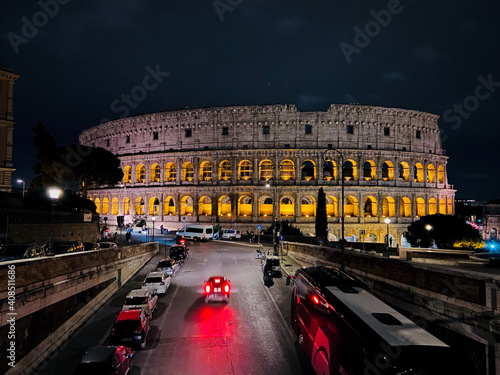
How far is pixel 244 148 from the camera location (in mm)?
59438

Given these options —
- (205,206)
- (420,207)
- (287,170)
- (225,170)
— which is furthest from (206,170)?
(420,207)

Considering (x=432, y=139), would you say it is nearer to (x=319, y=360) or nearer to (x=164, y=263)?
(x=164, y=263)

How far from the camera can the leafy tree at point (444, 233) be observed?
144 feet

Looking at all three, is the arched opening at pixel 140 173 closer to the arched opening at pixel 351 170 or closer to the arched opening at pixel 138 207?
the arched opening at pixel 138 207

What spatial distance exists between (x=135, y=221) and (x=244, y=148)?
76.1 ft

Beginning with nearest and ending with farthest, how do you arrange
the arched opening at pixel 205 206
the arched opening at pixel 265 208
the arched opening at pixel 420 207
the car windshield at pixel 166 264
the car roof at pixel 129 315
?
the car roof at pixel 129 315 < the car windshield at pixel 166 264 < the arched opening at pixel 265 208 < the arched opening at pixel 420 207 < the arched opening at pixel 205 206

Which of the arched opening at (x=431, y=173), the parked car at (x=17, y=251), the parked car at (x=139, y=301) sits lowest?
the parked car at (x=139, y=301)

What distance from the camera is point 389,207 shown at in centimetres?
6084

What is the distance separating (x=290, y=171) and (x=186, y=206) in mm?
19860

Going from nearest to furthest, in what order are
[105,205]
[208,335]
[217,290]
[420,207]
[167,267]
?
1. [208,335]
2. [217,290]
3. [167,267]
4. [420,207]
5. [105,205]

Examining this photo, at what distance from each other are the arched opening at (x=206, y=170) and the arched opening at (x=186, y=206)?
4383mm

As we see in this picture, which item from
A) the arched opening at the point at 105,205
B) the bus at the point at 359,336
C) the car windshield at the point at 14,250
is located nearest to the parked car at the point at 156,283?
the car windshield at the point at 14,250

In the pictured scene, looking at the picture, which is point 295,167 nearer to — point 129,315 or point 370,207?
point 370,207

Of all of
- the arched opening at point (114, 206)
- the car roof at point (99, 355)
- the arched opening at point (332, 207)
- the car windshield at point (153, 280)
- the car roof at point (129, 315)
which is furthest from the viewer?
the arched opening at point (114, 206)
